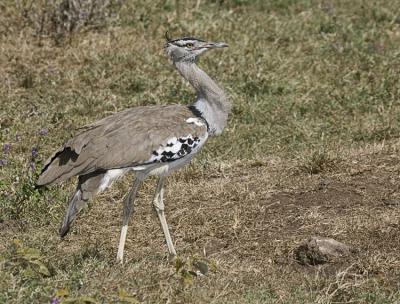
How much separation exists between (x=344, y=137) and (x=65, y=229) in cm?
383

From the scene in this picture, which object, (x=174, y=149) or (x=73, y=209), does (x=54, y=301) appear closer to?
(x=73, y=209)

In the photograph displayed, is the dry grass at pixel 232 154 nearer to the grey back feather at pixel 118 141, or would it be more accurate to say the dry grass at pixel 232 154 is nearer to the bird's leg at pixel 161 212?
the bird's leg at pixel 161 212

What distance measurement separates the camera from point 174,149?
17.9 feet

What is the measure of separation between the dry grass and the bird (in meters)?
0.39

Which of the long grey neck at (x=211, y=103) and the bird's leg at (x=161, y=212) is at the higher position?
the long grey neck at (x=211, y=103)

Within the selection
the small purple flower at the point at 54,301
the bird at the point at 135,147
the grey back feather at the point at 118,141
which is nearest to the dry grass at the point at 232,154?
the small purple flower at the point at 54,301

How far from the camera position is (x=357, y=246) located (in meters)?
5.82

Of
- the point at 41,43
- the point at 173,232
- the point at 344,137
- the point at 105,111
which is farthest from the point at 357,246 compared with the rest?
the point at 41,43

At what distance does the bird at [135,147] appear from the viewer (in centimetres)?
528

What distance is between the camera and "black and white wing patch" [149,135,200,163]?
544 centimetres

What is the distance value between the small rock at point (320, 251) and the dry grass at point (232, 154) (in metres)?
0.06

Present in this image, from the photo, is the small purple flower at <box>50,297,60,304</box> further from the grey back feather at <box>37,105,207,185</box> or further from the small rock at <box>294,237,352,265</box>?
the small rock at <box>294,237,352,265</box>

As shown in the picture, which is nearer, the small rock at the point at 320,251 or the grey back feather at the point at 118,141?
the grey back feather at the point at 118,141

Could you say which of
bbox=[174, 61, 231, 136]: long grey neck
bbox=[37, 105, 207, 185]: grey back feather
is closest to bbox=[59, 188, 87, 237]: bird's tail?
bbox=[37, 105, 207, 185]: grey back feather
